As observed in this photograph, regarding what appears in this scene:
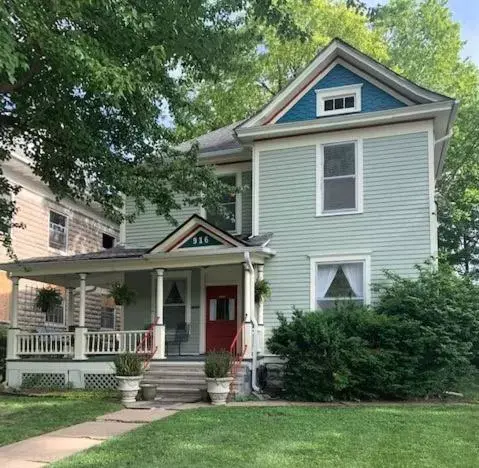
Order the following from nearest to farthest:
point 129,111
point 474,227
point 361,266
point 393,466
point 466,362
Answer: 1. point 393,466
2. point 129,111
3. point 466,362
4. point 361,266
5. point 474,227

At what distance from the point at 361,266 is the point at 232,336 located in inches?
151

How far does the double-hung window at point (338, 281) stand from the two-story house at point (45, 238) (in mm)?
8074

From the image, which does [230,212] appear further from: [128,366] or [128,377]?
[128,377]

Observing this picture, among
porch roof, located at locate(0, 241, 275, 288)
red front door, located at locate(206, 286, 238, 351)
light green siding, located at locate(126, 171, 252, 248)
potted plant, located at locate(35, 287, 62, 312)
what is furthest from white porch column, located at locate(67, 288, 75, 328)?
red front door, located at locate(206, 286, 238, 351)

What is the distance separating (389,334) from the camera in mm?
12164

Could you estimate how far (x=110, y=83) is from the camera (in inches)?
287

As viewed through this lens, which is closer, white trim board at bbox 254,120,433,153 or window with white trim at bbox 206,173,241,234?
white trim board at bbox 254,120,433,153

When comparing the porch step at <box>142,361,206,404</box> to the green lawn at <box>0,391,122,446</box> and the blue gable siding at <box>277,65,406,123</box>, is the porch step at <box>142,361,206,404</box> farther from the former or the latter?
the blue gable siding at <box>277,65,406,123</box>

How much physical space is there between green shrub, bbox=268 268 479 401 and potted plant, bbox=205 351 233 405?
1.42 meters

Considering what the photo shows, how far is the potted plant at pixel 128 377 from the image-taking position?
11.8 meters

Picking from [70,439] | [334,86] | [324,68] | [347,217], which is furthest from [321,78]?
[70,439]

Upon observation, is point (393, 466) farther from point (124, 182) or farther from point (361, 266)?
point (361, 266)

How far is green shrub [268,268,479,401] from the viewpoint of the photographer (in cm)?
1190

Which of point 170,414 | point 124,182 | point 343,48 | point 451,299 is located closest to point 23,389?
point 170,414
